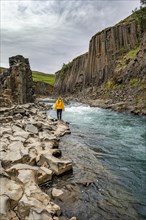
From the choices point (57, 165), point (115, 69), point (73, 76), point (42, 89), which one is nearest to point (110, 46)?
point (115, 69)

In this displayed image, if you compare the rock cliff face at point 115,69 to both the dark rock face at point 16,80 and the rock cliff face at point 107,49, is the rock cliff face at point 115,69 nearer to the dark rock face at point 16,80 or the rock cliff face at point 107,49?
the rock cliff face at point 107,49

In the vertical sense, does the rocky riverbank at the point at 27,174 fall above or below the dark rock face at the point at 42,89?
below

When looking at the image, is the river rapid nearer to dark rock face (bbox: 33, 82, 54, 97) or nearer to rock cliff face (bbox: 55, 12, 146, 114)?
rock cliff face (bbox: 55, 12, 146, 114)

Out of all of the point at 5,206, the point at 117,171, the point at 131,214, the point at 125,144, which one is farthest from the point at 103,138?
the point at 5,206

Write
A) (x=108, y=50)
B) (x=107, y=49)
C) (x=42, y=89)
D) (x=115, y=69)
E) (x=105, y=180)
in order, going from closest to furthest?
(x=105, y=180) < (x=115, y=69) < (x=108, y=50) < (x=107, y=49) < (x=42, y=89)

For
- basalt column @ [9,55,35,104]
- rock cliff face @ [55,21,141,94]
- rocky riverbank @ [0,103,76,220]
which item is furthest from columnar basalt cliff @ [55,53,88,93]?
rocky riverbank @ [0,103,76,220]

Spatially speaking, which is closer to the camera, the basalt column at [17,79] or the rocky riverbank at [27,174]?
the rocky riverbank at [27,174]

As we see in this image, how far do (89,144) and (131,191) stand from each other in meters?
6.47

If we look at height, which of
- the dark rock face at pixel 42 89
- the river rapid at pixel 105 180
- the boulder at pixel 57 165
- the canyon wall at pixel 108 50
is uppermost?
the canyon wall at pixel 108 50

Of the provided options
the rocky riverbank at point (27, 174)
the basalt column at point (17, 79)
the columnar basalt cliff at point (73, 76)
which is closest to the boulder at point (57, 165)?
the rocky riverbank at point (27, 174)

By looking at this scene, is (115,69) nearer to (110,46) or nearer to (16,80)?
(110,46)

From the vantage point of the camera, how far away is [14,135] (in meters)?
13.6

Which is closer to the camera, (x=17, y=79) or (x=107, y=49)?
(x=17, y=79)

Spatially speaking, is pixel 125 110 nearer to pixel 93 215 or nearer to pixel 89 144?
pixel 89 144
